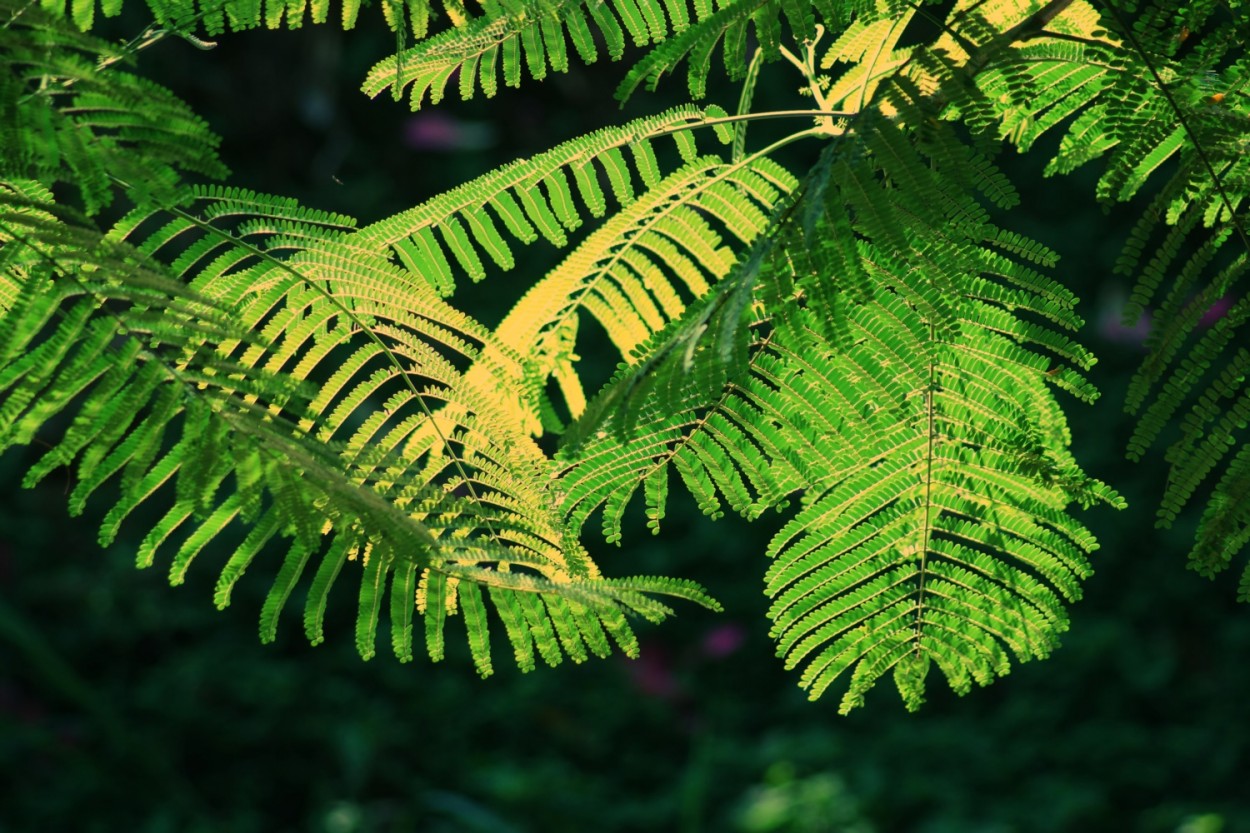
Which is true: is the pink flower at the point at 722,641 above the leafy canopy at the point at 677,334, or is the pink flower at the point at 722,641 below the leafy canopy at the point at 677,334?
above

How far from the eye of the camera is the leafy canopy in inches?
41.0

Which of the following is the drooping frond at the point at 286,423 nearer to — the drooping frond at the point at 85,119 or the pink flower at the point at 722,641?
the drooping frond at the point at 85,119

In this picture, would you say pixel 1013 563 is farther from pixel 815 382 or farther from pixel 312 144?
pixel 312 144

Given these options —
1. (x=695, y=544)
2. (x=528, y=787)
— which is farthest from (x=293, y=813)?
(x=695, y=544)

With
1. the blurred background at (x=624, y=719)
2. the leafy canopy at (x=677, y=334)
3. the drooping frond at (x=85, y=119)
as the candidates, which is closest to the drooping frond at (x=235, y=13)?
the leafy canopy at (x=677, y=334)

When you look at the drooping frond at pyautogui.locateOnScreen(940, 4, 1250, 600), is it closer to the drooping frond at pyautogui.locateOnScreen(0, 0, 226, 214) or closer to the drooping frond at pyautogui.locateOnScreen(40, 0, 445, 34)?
the drooping frond at pyautogui.locateOnScreen(40, 0, 445, 34)

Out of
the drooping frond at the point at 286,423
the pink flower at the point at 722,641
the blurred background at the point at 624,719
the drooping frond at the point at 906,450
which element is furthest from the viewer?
the pink flower at the point at 722,641

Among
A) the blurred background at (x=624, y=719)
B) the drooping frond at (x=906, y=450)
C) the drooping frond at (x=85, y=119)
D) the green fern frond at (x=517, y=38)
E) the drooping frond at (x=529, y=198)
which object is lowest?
the drooping frond at (x=906, y=450)

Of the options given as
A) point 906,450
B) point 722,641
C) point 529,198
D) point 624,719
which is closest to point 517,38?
point 529,198

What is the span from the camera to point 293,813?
14.4 ft

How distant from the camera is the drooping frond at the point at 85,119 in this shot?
0.90 metres

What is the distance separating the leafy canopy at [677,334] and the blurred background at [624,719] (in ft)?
8.36

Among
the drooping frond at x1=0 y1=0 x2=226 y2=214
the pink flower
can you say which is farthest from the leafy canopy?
the pink flower

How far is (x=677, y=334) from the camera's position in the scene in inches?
42.1
